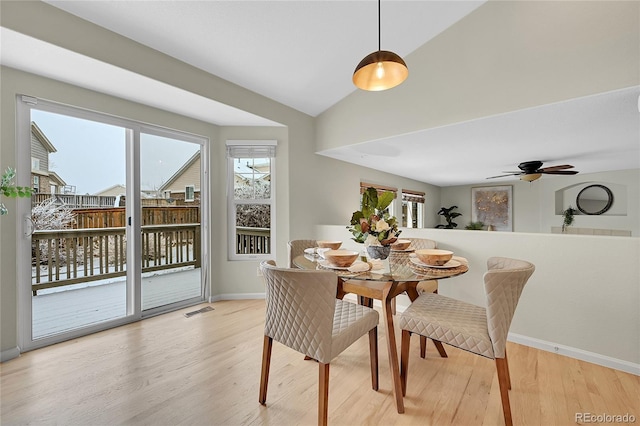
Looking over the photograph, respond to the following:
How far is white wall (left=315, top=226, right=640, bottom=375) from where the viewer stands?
180 centimetres

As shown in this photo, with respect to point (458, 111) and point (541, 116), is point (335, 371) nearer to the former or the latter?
point (458, 111)

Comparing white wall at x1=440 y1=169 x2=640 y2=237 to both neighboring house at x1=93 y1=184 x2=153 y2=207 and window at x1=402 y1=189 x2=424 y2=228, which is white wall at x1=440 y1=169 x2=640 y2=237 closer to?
window at x1=402 y1=189 x2=424 y2=228

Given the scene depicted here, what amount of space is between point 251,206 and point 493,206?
20.5 feet

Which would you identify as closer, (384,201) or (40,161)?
(384,201)

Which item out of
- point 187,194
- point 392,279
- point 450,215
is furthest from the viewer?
point 450,215

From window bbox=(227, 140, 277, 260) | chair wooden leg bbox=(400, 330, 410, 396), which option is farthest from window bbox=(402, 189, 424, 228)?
chair wooden leg bbox=(400, 330, 410, 396)

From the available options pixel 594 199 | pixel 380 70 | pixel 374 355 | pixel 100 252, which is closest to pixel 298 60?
pixel 380 70

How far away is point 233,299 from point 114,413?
1.88 meters

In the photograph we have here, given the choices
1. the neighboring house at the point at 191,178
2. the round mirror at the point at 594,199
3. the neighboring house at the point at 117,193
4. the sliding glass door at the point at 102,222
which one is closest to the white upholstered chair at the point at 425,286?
the neighboring house at the point at 191,178

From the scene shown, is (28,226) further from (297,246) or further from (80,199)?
(297,246)

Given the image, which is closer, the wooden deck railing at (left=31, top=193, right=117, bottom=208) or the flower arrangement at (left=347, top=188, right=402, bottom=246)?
the flower arrangement at (left=347, top=188, right=402, bottom=246)

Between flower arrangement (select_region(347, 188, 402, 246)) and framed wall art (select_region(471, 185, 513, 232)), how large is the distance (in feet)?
20.1

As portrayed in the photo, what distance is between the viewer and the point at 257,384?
5.67 feet

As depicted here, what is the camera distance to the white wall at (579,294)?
1803 millimetres
